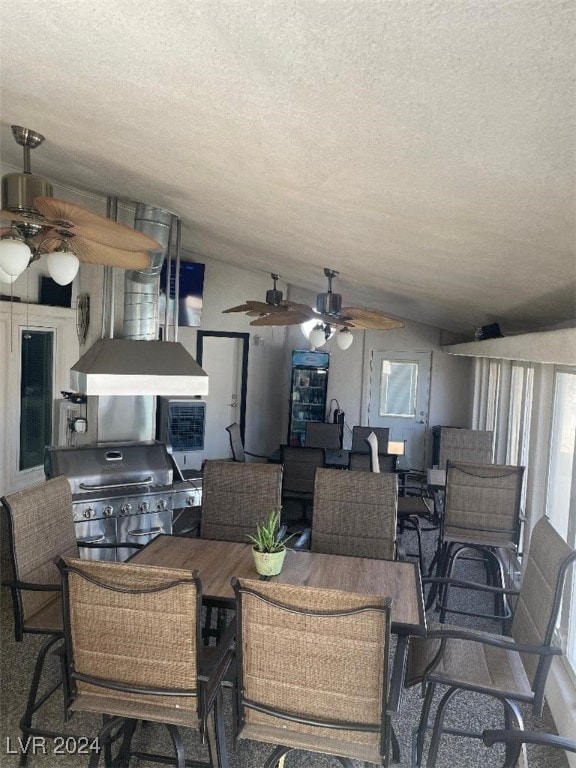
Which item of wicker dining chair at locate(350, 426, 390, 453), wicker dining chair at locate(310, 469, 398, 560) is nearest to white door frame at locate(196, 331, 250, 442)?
wicker dining chair at locate(350, 426, 390, 453)

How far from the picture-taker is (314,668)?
1676 millimetres

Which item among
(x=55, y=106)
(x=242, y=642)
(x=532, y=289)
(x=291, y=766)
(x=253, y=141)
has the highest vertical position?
(x=55, y=106)

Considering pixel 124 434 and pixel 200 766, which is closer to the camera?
pixel 200 766

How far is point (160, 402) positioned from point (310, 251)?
3.74m

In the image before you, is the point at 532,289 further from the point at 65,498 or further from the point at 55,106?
the point at 65,498

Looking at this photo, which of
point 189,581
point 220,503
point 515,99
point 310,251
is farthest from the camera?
point 310,251

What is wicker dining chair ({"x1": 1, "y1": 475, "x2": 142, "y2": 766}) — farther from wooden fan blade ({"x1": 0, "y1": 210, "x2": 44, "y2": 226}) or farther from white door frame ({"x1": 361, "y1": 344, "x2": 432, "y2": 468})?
white door frame ({"x1": 361, "y1": 344, "x2": 432, "y2": 468})

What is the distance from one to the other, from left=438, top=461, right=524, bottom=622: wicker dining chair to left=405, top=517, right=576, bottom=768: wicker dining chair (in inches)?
48.3

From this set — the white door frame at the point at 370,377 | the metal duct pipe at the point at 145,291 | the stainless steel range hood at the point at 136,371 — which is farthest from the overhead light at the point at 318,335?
the white door frame at the point at 370,377

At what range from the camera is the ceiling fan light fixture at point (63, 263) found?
2264 millimetres

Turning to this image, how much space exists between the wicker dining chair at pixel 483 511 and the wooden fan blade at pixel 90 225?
2.62m

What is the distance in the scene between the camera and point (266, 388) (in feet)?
26.4

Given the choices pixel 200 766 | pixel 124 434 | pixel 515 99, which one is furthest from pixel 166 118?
pixel 124 434

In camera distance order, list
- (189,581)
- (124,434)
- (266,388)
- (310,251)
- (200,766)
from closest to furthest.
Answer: (189,581) → (200,766) → (310,251) → (124,434) → (266,388)
